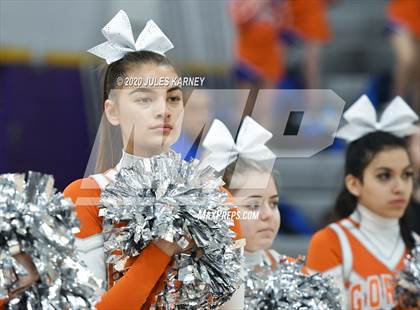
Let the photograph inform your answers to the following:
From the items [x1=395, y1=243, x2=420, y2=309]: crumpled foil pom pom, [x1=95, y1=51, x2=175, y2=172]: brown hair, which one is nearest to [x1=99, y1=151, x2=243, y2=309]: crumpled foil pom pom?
[x1=95, y1=51, x2=175, y2=172]: brown hair

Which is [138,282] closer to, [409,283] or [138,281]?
[138,281]

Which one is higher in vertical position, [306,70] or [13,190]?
[13,190]

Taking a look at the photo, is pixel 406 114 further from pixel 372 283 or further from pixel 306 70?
pixel 306 70

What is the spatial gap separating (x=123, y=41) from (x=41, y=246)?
0.73m

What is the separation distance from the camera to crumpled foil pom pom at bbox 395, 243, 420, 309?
3.65 meters

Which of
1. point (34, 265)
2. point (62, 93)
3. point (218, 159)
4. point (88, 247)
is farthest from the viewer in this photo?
point (62, 93)

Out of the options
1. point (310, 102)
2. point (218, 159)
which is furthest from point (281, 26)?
point (218, 159)

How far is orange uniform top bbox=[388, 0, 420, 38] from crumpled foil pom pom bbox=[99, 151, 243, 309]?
455cm

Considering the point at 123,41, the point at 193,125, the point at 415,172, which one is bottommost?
the point at 415,172

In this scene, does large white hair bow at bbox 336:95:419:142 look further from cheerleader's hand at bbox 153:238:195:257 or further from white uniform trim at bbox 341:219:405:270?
cheerleader's hand at bbox 153:238:195:257

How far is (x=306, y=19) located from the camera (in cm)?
691

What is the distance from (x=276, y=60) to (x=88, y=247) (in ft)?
14.1

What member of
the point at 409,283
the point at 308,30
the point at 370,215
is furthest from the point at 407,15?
the point at 409,283

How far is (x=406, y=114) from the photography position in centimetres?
393
